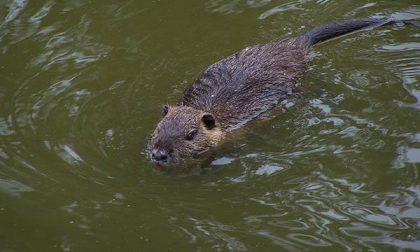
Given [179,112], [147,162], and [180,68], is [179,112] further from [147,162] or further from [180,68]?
[180,68]

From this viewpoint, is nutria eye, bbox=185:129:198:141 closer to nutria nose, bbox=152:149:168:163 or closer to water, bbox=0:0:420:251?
water, bbox=0:0:420:251

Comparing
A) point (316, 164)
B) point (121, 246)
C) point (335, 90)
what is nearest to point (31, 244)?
point (121, 246)

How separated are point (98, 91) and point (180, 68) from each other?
0.89 metres

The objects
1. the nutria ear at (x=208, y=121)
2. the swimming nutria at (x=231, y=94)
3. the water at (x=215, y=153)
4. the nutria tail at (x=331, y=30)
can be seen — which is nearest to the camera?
the water at (x=215, y=153)

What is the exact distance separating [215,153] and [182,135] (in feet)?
1.11

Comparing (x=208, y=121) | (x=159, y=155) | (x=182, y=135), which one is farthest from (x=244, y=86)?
(x=159, y=155)

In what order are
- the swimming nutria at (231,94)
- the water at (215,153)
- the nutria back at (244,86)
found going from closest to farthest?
1. the water at (215,153)
2. the swimming nutria at (231,94)
3. the nutria back at (244,86)

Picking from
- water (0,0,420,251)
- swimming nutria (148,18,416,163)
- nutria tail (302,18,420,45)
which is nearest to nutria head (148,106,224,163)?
swimming nutria (148,18,416,163)

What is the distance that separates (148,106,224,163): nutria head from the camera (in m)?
5.36

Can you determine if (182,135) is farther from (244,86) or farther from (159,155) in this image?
(244,86)

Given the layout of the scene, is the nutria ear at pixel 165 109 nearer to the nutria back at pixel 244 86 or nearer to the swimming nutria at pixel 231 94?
the swimming nutria at pixel 231 94

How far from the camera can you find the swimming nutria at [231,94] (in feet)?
18.2

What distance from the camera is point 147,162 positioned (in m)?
5.43

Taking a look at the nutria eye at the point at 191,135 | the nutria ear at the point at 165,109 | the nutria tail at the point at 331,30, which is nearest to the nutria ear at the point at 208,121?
the nutria eye at the point at 191,135
